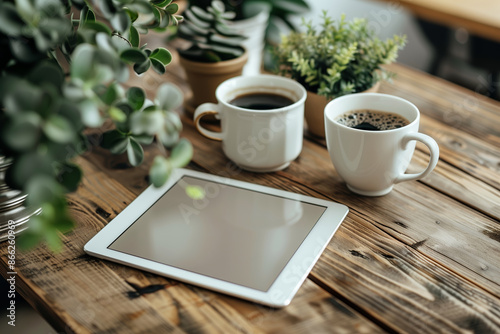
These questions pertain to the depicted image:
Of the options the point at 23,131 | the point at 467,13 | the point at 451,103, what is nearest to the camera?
the point at 23,131

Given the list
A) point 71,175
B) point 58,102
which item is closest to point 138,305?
point 71,175

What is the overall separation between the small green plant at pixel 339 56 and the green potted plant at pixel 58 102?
1.25 feet

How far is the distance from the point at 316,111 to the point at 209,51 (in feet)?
0.81

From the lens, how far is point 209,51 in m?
0.97

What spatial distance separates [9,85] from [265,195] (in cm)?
44

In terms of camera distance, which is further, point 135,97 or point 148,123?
point 135,97

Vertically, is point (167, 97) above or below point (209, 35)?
above

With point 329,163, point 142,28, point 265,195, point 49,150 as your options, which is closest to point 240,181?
point 265,195

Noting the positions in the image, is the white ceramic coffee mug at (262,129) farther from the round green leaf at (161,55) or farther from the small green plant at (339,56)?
the round green leaf at (161,55)

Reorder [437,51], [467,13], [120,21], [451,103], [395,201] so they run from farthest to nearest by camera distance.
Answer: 1. [437,51]
2. [467,13]
3. [451,103]
4. [395,201]
5. [120,21]

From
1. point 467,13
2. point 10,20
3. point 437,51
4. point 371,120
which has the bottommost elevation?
point 437,51

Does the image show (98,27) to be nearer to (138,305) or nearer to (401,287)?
(138,305)

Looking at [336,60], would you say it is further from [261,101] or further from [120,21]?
[120,21]

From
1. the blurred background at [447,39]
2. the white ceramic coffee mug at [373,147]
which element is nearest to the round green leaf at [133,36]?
the white ceramic coffee mug at [373,147]
